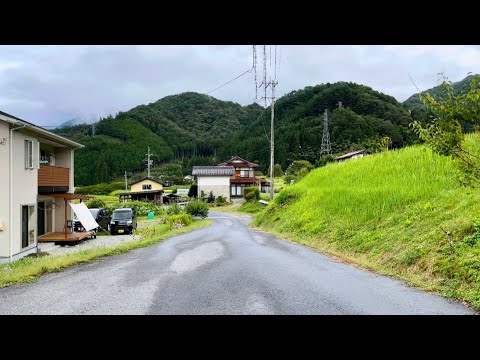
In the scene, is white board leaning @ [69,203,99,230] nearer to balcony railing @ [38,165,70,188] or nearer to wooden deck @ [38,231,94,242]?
wooden deck @ [38,231,94,242]

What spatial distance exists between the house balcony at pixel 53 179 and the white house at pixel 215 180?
79.2ft

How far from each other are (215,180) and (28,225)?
29107 mm

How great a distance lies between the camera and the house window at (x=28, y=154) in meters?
12.0

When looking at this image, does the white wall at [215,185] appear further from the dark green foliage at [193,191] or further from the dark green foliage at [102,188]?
the dark green foliage at [102,188]

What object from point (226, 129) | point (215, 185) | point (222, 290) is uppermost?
point (226, 129)

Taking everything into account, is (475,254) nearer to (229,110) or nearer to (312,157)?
(312,157)

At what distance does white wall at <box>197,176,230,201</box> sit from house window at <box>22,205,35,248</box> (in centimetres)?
2836

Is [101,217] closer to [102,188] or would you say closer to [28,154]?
[28,154]

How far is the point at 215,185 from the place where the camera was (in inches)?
1631

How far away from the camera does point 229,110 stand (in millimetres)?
67688

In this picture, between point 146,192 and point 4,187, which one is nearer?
point 4,187

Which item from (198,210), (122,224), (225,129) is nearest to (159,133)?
(225,129)
